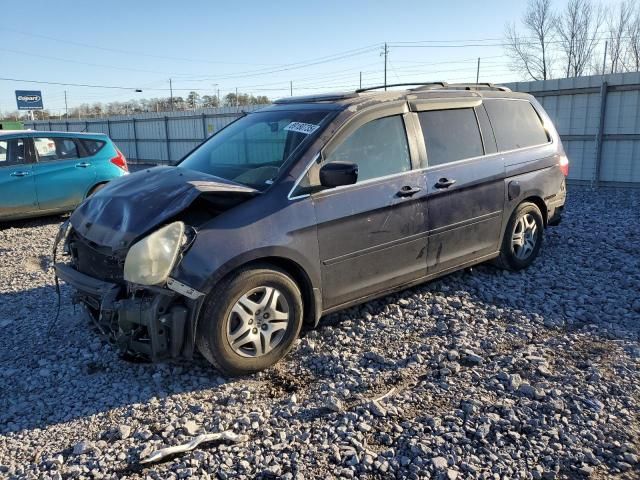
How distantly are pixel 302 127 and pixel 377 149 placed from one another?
2.10ft

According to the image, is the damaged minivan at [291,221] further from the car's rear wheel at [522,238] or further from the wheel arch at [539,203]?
the wheel arch at [539,203]

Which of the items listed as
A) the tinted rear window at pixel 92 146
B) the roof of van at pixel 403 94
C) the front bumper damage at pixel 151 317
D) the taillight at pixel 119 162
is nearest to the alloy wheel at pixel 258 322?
the front bumper damage at pixel 151 317

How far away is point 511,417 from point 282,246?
1.81m

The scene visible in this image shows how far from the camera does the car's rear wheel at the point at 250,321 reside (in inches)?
138

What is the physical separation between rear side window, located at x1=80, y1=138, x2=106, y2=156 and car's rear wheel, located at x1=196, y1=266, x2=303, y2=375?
7.26m

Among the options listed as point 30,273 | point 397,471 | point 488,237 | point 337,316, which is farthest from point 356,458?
point 30,273

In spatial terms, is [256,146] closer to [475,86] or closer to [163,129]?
[475,86]

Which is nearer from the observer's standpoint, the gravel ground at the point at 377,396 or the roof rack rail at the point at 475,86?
the gravel ground at the point at 377,396

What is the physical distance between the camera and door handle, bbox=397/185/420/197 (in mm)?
4408

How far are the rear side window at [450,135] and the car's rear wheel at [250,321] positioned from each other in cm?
187

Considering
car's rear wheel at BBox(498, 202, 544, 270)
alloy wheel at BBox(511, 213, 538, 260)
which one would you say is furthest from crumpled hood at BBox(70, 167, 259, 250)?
alloy wheel at BBox(511, 213, 538, 260)

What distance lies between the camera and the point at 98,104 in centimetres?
7069

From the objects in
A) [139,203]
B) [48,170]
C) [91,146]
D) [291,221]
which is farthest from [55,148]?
[291,221]

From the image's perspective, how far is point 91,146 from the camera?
9.73 meters
